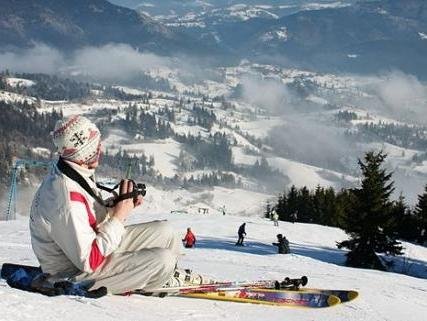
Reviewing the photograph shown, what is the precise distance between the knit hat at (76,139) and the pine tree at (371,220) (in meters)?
35.6

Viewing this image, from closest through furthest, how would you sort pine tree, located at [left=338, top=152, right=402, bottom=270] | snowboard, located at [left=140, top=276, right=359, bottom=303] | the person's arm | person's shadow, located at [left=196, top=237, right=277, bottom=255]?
the person's arm
snowboard, located at [left=140, top=276, right=359, bottom=303]
person's shadow, located at [left=196, top=237, right=277, bottom=255]
pine tree, located at [left=338, top=152, right=402, bottom=270]

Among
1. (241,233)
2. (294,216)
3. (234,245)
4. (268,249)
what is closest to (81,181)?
(241,233)

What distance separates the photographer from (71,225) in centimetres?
540

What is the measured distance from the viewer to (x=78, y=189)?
18.2 feet

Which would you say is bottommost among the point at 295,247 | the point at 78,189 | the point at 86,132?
the point at 295,247

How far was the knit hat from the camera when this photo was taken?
5633mm

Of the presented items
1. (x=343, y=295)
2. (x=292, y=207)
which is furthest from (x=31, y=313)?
(x=292, y=207)

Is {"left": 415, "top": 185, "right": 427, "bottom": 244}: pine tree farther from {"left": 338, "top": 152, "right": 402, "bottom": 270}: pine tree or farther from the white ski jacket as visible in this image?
the white ski jacket

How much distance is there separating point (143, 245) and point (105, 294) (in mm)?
725

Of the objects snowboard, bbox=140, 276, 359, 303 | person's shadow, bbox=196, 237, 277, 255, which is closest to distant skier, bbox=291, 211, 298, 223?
person's shadow, bbox=196, 237, 277, 255

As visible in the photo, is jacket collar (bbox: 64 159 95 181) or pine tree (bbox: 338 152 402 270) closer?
jacket collar (bbox: 64 159 95 181)

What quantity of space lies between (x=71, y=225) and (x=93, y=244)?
321mm

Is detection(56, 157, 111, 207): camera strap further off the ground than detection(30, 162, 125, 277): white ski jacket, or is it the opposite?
detection(56, 157, 111, 207): camera strap

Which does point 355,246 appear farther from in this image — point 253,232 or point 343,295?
point 343,295
